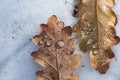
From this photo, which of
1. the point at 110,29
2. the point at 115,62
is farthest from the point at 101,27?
the point at 115,62

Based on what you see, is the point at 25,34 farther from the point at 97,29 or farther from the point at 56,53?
the point at 97,29

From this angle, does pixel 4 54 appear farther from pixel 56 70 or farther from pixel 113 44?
pixel 113 44
